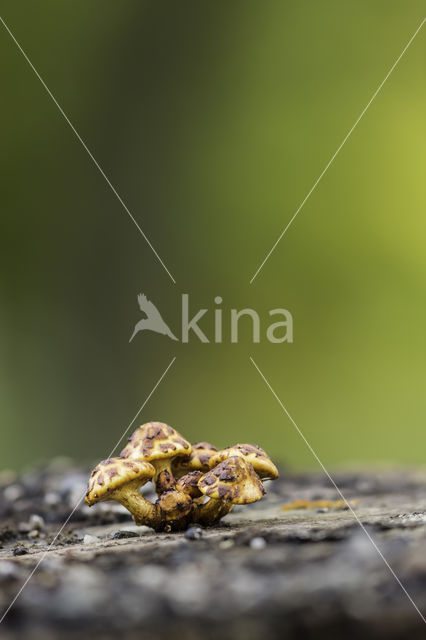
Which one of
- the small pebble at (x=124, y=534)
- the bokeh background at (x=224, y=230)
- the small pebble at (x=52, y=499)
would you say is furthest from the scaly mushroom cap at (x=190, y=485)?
the bokeh background at (x=224, y=230)

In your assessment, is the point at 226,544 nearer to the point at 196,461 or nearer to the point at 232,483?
the point at 232,483

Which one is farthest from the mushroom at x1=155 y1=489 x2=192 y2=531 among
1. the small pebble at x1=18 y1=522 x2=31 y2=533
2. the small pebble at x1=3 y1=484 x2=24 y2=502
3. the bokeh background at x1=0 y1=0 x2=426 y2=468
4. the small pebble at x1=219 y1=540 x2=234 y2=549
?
the bokeh background at x1=0 y1=0 x2=426 y2=468

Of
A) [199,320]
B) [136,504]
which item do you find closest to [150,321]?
[199,320]

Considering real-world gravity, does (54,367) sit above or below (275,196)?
below

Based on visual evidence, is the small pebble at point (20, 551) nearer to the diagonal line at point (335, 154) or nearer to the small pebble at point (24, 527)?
the small pebble at point (24, 527)

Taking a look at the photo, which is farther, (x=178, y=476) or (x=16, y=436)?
(x=16, y=436)

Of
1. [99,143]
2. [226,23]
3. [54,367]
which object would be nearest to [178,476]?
[54,367]

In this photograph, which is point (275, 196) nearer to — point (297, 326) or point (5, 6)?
point (297, 326)

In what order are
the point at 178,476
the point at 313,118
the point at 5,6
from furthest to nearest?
the point at 313,118 < the point at 5,6 < the point at 178,476
